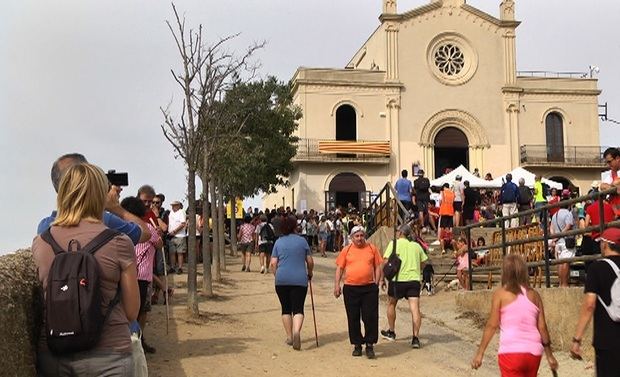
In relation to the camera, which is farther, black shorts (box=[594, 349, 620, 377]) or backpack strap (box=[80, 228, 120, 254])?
black shorts (box=[594, 349, 620, 377])

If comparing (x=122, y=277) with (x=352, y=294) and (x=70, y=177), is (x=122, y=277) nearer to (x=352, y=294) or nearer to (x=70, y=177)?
(x=70, y=177)

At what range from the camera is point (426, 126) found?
140 feet

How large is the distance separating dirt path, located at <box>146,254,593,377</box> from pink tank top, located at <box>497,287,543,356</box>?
10.3 feet

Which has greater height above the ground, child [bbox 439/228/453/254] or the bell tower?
the bell tower

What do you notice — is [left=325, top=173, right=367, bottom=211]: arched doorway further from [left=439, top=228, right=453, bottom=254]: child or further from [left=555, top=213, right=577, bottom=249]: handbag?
[left=555, top=213, right=577, bottom=249]: handbag

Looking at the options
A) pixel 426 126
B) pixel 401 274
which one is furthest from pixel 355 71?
pixel 401 274

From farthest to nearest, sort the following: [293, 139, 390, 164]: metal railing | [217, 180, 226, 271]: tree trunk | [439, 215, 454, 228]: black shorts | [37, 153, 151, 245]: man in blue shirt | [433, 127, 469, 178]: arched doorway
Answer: [433, 127, 469, 178]: arched doorway → [293, 139, 390, 164]: metal railing → [439, 215, 454, 228]: black shorts → [217, 180, 226, 271]: tree trunk → [37, 153, 151, 245]: man in blue shirt

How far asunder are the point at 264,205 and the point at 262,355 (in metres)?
42.7

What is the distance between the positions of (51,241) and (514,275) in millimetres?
4101

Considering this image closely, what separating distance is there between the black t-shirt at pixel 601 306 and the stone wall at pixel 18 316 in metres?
4.12

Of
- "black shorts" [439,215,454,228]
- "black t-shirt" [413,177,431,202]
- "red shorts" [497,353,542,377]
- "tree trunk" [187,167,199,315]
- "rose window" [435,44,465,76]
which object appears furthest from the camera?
"rose window" [435,44,465,76]

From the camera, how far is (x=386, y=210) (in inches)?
861

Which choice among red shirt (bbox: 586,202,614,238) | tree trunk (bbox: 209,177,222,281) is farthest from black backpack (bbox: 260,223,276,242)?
red shirt (bbox: 586,202,614,238)

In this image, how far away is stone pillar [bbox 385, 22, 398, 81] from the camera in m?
42.6
